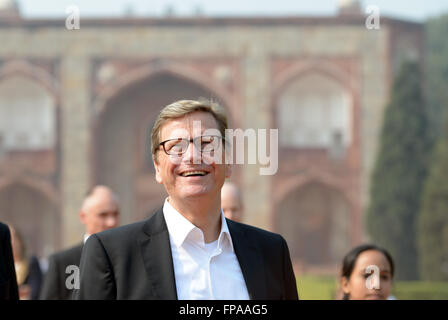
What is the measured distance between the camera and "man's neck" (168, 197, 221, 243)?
60.9 inches

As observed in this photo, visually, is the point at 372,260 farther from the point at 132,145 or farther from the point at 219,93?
the point at 132,145

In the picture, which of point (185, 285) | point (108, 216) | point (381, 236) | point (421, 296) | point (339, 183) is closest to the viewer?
point (185, 285)

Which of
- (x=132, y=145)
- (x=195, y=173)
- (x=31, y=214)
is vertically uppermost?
(x=132, y=145)

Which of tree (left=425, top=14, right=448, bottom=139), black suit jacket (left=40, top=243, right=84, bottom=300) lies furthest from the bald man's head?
tree (left=425, top=14, right=448, bottom=139)

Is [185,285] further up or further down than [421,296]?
further up

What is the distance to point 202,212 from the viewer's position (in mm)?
1554

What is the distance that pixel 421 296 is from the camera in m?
10.2

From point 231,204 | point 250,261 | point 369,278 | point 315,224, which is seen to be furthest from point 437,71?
point 250,261

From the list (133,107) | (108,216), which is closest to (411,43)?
(133,107)

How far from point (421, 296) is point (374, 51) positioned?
21.8 feet

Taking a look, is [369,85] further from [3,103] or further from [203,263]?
[203,263]

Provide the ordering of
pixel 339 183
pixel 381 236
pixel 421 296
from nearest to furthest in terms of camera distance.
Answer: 1. pixel 421 296
2. pixel 381 236
3. pixel 339 183

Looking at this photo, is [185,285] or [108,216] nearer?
[185,285]

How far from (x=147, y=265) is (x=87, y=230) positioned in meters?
2.04
